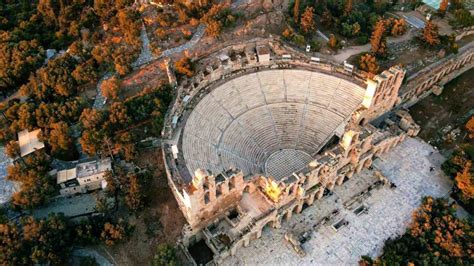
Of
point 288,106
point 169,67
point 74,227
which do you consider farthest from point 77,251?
point 288,106

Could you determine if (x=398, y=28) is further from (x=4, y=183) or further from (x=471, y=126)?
(x=4, y=183)

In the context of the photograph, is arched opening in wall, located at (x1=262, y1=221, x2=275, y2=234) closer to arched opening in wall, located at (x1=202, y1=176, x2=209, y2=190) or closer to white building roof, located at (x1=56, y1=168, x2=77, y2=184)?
arched opening in wall, located at (x1=202, y1=176, x2=209, y2=190)

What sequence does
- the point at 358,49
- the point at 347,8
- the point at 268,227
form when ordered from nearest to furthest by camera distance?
the point at 268,227 → the point at 358,49 → the point at 347,8

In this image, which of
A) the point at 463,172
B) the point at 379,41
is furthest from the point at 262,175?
the point at 379,41

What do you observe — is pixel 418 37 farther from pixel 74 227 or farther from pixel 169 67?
pixel 74 227

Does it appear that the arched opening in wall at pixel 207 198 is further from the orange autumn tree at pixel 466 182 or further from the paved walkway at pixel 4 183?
the orange autumn tree at pixel 466 182

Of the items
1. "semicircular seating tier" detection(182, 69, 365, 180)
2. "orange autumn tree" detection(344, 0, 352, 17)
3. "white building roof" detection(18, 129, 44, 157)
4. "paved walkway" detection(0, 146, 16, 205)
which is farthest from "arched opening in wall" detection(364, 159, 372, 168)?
"paved walkway" detection(0, 146, 16, 205)
